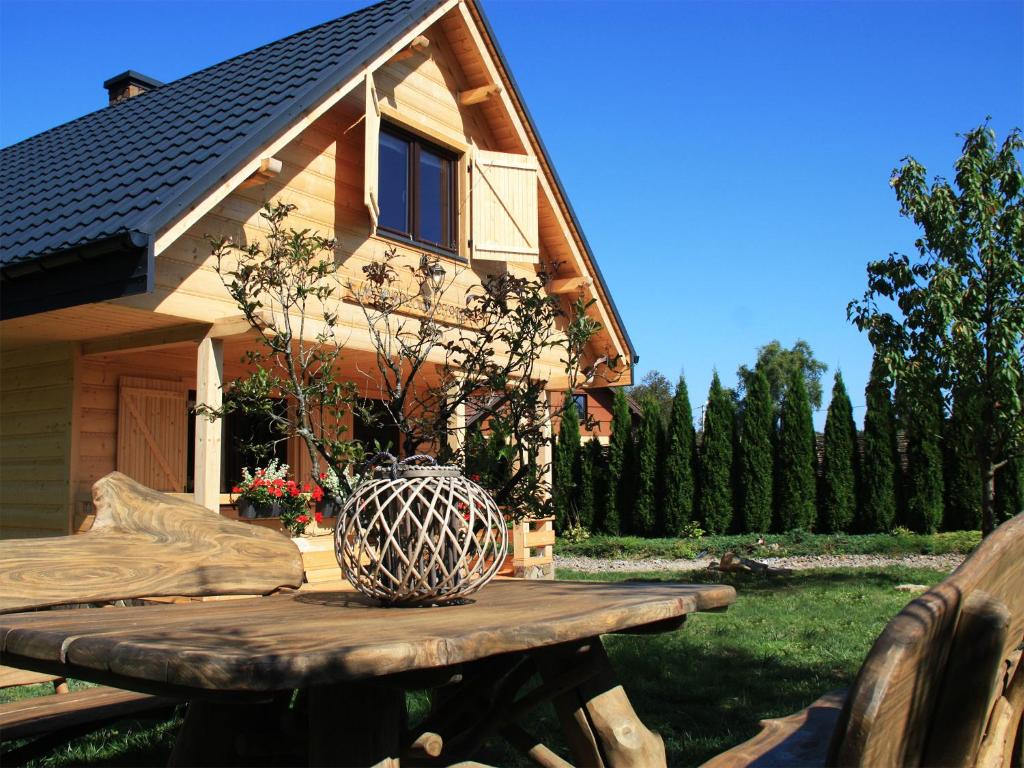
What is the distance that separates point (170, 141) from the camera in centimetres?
715

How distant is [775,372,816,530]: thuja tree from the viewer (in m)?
15.6

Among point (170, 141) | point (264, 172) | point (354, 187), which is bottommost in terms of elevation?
point (264, 172)

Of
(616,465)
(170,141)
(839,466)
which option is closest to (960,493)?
(839,466)

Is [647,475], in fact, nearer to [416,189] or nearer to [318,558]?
[416,189]

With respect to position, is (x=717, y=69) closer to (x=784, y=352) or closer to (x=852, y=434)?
(x=852, y=434)

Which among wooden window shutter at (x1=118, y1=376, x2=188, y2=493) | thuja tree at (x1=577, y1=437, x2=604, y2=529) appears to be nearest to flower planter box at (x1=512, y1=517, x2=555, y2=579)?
wooden window shutter at (x1=118, y1=376, x2=188, y2=493)

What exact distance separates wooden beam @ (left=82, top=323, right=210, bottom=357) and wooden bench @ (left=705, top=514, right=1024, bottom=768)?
19.9 ft

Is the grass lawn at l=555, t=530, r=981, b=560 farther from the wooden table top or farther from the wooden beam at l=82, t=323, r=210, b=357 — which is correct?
the wooden table top

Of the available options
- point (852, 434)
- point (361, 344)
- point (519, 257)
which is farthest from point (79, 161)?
point (852, 434)

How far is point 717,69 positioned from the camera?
7105 millimetres

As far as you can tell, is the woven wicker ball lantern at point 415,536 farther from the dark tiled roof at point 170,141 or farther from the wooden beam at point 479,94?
the wooden beam at point 479,94

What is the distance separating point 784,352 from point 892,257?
40891mm

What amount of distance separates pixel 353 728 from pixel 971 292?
7241mm

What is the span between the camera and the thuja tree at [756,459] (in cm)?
1584
